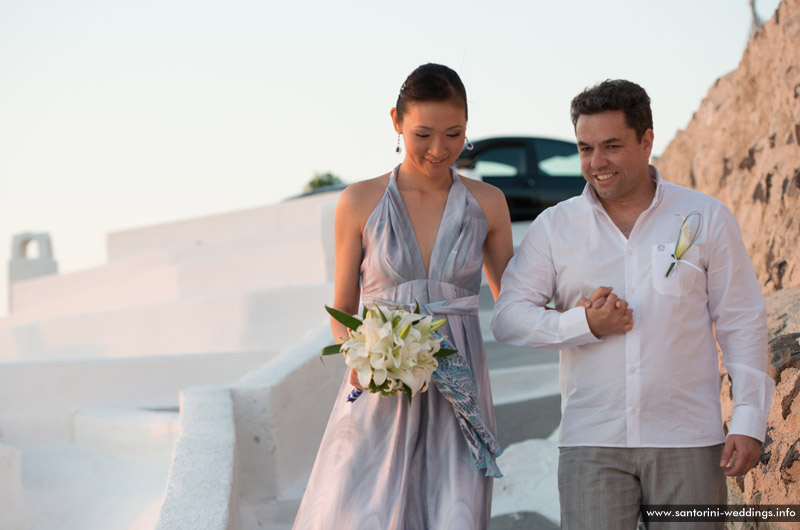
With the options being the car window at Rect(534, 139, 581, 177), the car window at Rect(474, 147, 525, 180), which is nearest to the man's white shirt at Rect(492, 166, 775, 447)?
the car window at Rect(474, 147, 525, 180)

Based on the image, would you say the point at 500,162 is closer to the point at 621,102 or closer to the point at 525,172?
the point at 525,172

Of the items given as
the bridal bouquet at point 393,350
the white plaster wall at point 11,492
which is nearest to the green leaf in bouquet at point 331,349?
the bridal bouquet at point 393,350

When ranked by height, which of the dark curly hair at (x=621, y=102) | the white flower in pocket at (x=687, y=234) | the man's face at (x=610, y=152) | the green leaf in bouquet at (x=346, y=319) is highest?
the dark curly hair at (x=621, y=102)

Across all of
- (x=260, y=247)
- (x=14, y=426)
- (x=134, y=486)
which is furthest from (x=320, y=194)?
(x=134, y=486)

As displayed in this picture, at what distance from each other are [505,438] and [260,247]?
8708 mm

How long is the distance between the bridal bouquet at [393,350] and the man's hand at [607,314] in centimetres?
48

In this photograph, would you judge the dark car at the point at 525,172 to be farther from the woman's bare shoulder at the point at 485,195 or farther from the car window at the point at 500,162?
the woman's bare shoulder at the point at 485,195

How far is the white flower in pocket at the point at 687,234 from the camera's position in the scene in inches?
104

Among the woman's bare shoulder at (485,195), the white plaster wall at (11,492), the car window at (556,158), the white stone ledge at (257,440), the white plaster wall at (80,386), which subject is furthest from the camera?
the car window at (556,158)

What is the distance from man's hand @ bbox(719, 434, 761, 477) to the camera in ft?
8.27

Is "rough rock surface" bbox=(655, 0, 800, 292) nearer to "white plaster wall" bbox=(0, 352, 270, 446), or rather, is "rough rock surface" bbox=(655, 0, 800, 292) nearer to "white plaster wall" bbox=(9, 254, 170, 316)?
"white plaster wall" bbox=(0, 352, 270, 446)

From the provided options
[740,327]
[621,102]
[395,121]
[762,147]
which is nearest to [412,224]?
[395,121]

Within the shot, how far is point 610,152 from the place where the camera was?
9.04 feet

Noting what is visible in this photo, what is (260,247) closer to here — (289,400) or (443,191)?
(289,400)
